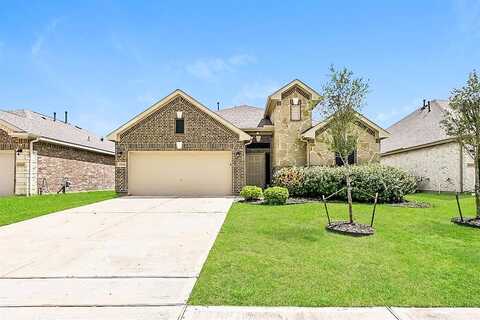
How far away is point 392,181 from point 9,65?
19.8m

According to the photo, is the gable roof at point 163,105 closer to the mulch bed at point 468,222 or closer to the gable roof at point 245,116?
the gable roof at point 245,116

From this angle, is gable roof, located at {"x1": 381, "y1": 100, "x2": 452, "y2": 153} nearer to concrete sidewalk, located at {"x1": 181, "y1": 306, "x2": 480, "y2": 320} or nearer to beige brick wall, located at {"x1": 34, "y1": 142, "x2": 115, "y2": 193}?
concrete sidewalk, located at {"x1": 181, "y1": 306, "x2": 480, "y2": 320}

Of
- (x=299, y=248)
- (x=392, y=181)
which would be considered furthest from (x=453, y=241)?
(x=392, y=181)

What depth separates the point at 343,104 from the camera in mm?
8430

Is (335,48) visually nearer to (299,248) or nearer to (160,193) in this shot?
(299,248)

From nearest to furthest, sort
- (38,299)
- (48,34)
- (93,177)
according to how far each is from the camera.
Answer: (38,299)
(48,34)
(93,177)

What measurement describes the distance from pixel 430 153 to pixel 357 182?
873 cm

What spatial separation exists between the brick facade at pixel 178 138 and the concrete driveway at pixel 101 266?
820 centimetres

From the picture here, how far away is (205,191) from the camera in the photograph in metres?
17.9

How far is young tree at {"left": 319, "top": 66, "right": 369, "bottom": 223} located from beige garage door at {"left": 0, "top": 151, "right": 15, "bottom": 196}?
17.0 meters

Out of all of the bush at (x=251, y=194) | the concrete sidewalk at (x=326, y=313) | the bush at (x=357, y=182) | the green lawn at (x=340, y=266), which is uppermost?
the bush at (x=357, y=182)

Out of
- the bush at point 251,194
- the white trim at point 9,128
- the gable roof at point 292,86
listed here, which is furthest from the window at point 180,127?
the white trim at point 9,128

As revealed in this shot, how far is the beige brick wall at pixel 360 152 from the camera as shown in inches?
712

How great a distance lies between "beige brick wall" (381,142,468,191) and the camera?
17.3 meters
